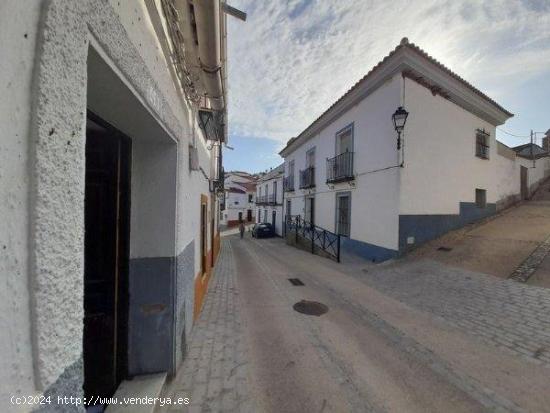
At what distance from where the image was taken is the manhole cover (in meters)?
4.69

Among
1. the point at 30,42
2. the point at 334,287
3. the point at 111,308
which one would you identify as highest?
the point at 30,42

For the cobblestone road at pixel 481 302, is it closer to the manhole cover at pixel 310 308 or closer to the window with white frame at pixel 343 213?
the manhole cover at pixel 310 308

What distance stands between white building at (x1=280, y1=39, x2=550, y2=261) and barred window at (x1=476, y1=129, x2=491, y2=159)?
0.04 m

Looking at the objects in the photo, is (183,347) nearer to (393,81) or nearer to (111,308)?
(111,308)

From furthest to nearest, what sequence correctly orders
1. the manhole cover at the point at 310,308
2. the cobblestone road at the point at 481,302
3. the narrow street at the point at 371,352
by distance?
the manhole cover at the point at 310,308
the cobblestone road at the point at 481,302
the narrow street at the point at 371,352

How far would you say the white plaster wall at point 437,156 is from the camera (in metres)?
8.07

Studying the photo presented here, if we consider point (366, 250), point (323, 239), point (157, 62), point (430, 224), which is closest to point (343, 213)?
point (323, 239)

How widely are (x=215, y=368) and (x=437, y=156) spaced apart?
30.2 ft

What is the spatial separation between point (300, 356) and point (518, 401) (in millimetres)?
2168

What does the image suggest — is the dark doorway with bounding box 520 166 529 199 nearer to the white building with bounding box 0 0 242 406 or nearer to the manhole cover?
the manhole cover

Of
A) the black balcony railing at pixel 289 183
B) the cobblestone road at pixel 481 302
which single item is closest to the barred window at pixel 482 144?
the cobblestone road at pixel 481 302

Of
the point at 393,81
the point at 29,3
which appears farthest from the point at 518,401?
the point at 393,81

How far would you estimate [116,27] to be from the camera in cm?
132

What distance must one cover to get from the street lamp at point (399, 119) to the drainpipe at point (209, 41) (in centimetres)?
602
